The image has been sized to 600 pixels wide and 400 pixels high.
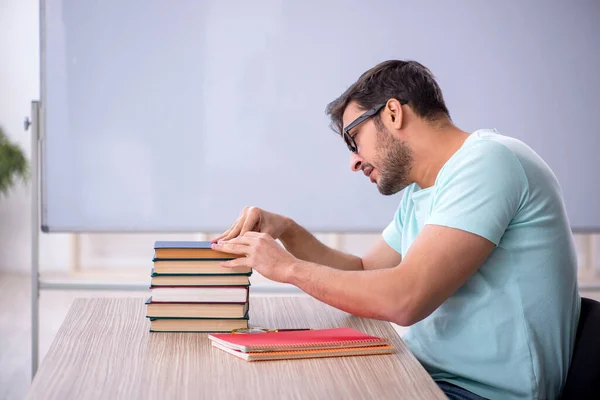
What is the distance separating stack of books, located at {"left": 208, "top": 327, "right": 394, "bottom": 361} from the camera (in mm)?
1312

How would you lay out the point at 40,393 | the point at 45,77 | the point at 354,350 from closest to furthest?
the point at 40,393
the point at 354,350
the point at 45,77

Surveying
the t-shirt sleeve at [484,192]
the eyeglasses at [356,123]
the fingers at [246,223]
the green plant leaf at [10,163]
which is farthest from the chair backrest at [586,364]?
the green plant leaf at [10,163]

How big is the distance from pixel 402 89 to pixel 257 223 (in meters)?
0.49

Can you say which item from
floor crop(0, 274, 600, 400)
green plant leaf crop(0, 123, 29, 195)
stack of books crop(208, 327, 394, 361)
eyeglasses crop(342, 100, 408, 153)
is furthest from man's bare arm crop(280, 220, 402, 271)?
green plant leaf crop(0, 123, 29, 195)

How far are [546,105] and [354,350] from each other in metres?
1.82

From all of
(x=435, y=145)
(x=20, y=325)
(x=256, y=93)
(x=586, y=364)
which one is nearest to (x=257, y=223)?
(x=435, y=145)

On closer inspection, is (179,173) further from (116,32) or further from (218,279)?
(218,279)

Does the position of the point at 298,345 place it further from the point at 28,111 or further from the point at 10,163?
the point at 28,111

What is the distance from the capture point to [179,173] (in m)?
2.78

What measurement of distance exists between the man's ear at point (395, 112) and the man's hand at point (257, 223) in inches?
16.1

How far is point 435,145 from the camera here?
66.4 inches

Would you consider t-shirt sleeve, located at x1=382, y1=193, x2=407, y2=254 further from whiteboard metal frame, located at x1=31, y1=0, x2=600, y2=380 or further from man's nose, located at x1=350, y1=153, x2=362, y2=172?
whiteboard metal frame, located at x1=31, y1=0, x2=600, y2=380

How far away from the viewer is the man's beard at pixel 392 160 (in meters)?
1.71

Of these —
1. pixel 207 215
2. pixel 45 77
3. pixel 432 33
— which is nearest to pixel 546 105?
pixel 432 33
